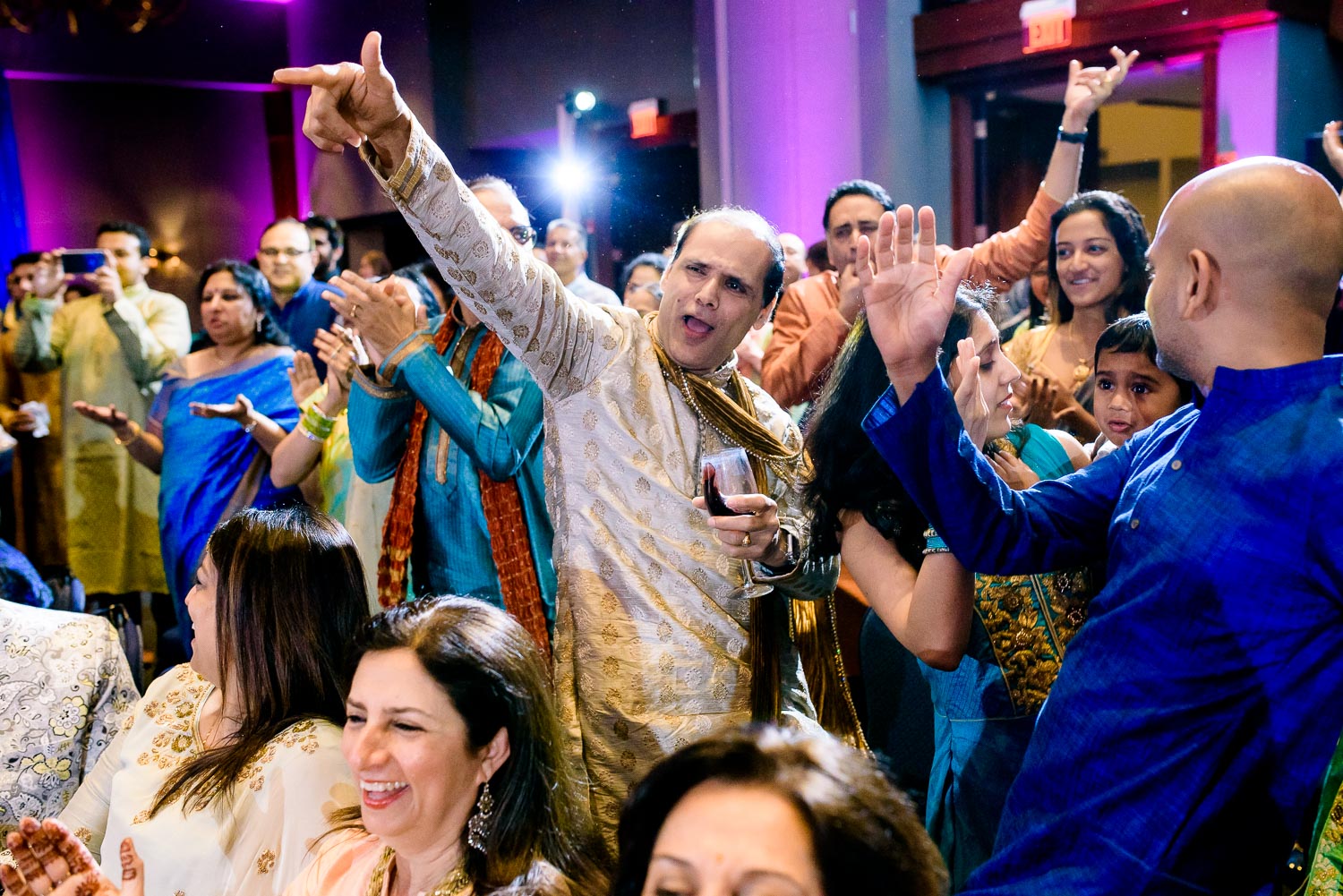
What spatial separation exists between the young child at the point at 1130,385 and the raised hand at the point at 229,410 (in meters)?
2.27

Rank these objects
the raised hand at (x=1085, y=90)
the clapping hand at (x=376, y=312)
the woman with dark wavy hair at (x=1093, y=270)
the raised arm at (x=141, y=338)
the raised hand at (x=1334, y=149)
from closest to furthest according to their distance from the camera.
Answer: the clapping hand at (x=376, y=312)
the raised hand at (x=1334, y=149)
the woman with dark wavy hair at (x=1093, y=270)
the raised hand at (x=1085, y=90)
the raised arm at (x=141, y=338)

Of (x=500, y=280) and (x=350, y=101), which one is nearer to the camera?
(x=350, y=101)

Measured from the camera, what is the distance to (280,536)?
1911 mm

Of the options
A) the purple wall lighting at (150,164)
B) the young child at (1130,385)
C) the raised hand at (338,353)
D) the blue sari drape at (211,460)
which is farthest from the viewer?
the purple wall lighting at (150,164)

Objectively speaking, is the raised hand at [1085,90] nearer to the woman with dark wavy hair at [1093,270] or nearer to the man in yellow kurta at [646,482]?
the woman with dark wavy hair at [1093,270]

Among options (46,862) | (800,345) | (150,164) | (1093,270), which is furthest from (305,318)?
(150,164)

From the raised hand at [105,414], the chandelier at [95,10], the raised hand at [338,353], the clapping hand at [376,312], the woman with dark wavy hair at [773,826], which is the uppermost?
the chandelier at [95,10]

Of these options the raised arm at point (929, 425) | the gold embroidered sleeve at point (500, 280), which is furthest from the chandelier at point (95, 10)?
the raised arm at point (929, 425)

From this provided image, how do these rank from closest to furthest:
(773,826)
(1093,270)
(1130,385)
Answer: (773,826) → (1130,385) → (1093,270)

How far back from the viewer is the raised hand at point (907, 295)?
1.36m

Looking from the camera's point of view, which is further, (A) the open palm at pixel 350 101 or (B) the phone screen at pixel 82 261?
(B) the phone screen at pixel 82 261

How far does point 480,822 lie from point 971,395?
782 millimetres

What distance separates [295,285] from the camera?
492cm

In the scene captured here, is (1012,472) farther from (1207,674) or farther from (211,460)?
(211,460)
